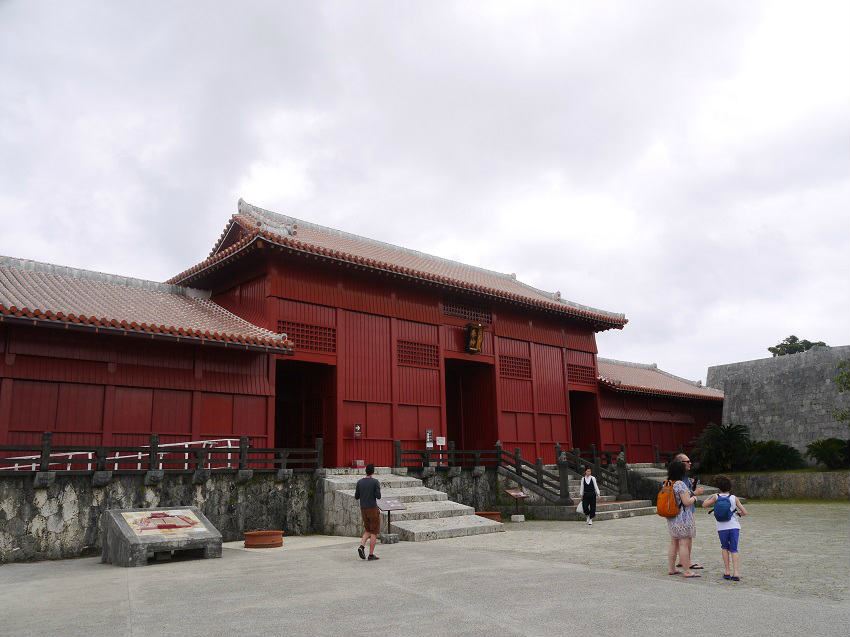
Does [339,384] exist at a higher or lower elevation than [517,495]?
higher

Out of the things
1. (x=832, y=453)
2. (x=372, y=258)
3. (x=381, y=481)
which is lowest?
(x=381, y=481)

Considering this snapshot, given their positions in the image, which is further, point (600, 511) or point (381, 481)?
point (600, 511)

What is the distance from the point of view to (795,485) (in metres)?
22.2

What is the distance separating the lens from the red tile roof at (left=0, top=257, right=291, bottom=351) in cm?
1319

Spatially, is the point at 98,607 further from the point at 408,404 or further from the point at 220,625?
the point at 408,404

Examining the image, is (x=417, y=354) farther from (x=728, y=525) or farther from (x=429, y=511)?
(x=728, y=525)

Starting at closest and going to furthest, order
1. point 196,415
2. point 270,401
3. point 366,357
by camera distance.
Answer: point 196,415, point 270,401, point 366,357

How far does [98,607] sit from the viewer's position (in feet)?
22.7

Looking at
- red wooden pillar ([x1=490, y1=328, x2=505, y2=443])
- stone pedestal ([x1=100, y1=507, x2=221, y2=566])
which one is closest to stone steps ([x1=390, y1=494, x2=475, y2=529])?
stone pedestal ([x1=100, y1=507, x2=221, y2=566])

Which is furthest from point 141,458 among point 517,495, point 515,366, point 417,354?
point 515,366

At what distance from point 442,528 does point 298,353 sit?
6.04 m

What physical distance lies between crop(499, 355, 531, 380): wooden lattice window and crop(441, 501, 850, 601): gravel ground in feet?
20.8

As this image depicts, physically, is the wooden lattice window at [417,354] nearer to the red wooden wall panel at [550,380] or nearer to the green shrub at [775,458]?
the red wooden wall panel at [550,380]

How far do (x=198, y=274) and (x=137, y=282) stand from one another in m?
1.63
